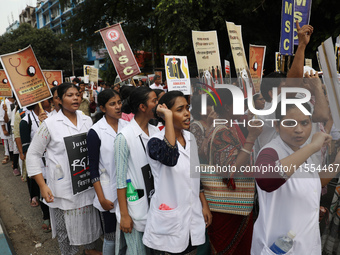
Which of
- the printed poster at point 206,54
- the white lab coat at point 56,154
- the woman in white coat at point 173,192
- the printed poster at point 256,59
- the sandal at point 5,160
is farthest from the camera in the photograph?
the sandal at point 5,160

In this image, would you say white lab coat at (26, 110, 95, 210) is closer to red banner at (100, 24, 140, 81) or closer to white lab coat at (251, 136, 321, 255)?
white lab coat at (251, 136, 321, 255)

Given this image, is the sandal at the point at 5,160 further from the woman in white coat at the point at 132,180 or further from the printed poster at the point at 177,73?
the woman in white coat at the point at 132,180

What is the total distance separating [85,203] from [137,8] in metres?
16.8

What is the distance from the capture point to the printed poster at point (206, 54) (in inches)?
147

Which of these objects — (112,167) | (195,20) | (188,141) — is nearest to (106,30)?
(112,167)

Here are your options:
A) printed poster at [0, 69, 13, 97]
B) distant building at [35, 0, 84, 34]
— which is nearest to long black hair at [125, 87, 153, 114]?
printed poster at [0, 69, 13, 97]

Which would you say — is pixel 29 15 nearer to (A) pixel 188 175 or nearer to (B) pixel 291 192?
(A) pixel 188 175

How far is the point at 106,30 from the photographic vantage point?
5.12 m

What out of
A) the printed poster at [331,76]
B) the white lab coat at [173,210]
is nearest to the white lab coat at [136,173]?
the white lab coat at [173,210]

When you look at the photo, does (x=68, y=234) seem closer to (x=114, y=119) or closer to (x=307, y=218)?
(x=114, y=119)

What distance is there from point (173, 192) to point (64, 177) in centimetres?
→ 118

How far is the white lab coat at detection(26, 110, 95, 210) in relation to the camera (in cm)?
251

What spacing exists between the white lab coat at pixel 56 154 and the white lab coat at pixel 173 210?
39.0 inches

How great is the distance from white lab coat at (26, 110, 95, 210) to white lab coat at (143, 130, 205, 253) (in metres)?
0.99
